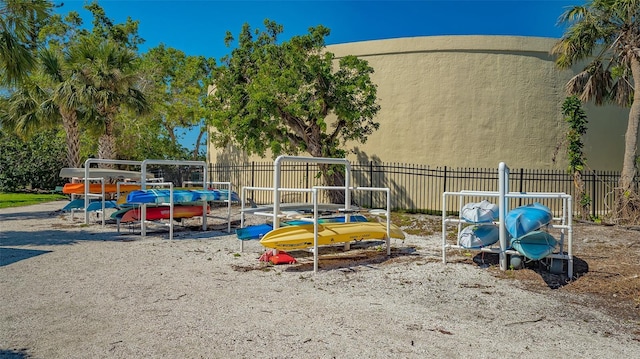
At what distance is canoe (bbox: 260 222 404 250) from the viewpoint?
7.11 meters

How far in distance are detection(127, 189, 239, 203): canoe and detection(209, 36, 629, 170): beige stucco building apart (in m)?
9.17

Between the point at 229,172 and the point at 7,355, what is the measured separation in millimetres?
17999

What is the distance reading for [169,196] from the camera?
1065 centimetres

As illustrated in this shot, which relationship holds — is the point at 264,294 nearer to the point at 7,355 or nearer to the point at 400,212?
the point at 7,355

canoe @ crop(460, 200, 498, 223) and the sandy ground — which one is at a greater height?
canoe @ crop(460, 200, 498, 223)

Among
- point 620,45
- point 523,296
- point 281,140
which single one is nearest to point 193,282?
point 523,296

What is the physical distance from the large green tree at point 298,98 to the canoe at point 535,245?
9.51 m

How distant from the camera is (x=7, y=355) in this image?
3822 millimetres

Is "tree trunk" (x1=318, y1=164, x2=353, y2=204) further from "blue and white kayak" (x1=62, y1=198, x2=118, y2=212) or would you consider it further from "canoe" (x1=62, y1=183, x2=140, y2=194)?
"blue and white kayak" (x1=62, y1=198, x2=118, y2=212)

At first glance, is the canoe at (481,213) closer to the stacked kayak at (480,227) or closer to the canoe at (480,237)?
the stacked kayak at (480,227)

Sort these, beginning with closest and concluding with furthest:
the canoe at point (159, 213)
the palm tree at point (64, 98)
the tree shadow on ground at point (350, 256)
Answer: the tree shadow on ground at point (350, 256), the canoe at point (159, 213), the palm tree at point (64, 98)

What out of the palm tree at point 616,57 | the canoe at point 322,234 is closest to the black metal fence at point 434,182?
the palm tree at point 616,57

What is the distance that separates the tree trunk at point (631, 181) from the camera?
13.3 metres

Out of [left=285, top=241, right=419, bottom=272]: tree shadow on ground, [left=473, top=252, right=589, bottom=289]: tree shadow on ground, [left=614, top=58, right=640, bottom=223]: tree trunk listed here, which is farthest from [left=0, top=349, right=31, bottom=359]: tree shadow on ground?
[left=614, top=58, right=640, bottom=223]: tree trunk
